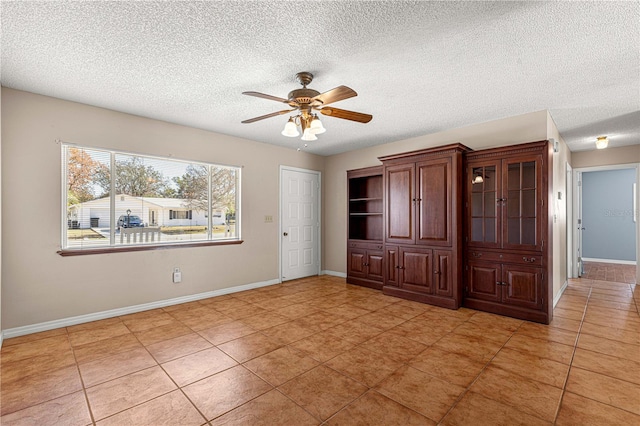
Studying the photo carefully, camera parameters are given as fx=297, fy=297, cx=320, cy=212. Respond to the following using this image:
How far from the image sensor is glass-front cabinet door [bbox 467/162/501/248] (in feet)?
12.8

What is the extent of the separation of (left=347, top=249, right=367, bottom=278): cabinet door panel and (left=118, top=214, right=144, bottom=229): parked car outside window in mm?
3518

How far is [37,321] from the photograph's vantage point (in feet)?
10.7

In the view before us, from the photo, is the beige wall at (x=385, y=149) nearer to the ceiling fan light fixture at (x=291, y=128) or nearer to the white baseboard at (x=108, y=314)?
the white baseboard at (x=108, y=314)

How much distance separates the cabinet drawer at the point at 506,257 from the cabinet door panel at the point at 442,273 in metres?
0.31

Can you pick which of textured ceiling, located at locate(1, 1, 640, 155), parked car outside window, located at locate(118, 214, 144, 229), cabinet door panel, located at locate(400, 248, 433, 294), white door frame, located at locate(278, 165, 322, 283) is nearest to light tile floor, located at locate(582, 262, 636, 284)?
textured ceiling, located at locate(1, 1, 640, 155)

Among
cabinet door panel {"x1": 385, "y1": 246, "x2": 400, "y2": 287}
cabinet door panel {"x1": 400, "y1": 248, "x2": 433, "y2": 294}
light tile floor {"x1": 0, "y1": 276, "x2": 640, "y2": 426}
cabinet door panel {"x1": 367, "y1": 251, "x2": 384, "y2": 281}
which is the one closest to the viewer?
light tile floor {"x1": 0, "y1": 276, "x2": 640, "y2": 426}

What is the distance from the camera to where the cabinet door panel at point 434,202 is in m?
4.14

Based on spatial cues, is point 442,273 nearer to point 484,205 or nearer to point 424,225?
point 424,225

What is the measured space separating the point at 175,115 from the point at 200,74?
4.60ft

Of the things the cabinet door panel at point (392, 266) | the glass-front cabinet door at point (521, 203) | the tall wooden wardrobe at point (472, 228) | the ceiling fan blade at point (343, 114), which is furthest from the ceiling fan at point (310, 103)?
the cabinet door panel at point (392, 266)

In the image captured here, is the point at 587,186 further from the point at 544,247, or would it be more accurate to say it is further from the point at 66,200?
the point at 66,200

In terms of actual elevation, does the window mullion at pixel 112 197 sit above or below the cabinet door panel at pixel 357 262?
above

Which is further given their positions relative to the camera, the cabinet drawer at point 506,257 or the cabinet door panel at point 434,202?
the cabinet door panel at point 434,202

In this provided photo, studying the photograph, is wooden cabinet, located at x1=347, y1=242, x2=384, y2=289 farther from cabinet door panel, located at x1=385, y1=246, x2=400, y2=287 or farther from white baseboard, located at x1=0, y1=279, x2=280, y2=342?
white baseboard, located at x1=0, y1=279, x2=280, y2=342
